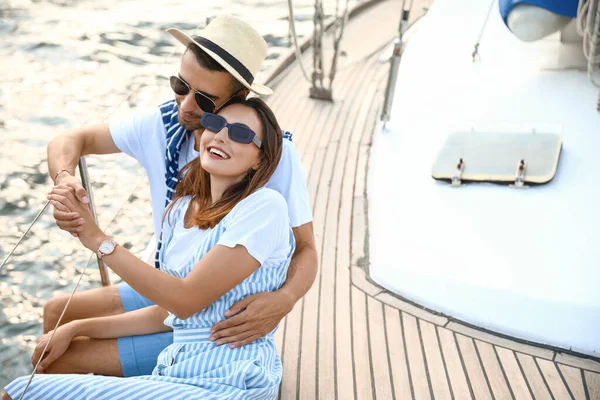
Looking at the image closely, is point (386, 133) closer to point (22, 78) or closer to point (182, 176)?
point (182, 176)

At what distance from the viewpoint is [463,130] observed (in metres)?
2.99

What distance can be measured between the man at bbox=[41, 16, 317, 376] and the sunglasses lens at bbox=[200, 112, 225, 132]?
5.5 inches

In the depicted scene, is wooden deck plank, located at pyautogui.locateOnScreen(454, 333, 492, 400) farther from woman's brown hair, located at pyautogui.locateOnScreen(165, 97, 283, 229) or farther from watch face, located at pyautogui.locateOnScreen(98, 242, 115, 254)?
watch face, located at pyautogui.locateOnScreen(98, 242, 115, 254)

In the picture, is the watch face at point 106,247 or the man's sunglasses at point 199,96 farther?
the man's sunglasses at point 199,96

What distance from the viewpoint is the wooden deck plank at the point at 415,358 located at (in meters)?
2.00

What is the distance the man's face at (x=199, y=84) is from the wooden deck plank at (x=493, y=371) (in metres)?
1.21

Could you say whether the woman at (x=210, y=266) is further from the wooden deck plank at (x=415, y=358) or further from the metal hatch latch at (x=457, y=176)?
the metal hatch latch at (x=457, y=176)

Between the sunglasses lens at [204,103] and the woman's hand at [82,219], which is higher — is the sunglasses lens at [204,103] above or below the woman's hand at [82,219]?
above

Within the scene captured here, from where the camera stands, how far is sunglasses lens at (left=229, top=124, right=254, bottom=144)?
1.42m

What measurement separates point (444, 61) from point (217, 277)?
106 inches

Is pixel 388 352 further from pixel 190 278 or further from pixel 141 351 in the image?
pixel 190 278

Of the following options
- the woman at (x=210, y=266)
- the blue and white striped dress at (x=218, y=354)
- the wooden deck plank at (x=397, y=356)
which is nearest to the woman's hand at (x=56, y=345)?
the woman at (x=210, y=266)

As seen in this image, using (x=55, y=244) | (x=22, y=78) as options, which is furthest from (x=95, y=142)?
(x=22, y=78)

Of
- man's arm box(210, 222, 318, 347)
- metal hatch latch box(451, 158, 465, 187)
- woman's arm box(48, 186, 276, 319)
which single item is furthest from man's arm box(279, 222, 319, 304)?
metal hatch latch box(451, 158, 465, 187)
